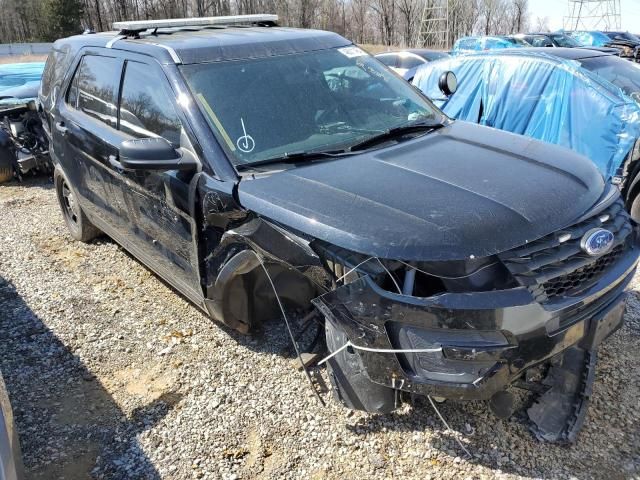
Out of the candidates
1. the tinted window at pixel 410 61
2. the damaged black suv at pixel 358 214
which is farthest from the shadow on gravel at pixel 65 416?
the tinted window at pixel 410 61

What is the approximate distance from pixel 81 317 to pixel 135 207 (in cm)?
102

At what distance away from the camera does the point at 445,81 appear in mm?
4293

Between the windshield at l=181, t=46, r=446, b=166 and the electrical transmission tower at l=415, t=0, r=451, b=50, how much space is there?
145ft

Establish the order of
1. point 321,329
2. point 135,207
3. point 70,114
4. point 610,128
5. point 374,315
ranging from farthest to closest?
1. point 610,128
2. point 70,114
3. point 135,207
4. point 321,329
5. point 374,315

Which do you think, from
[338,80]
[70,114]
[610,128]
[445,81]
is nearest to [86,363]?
[70,114]

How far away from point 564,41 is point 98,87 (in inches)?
823

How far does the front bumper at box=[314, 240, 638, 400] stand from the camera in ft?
7.14

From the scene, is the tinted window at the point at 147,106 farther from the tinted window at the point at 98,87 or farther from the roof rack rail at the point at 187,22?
the roof rack rail at the point at 187,22

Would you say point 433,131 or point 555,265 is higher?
point 433,131

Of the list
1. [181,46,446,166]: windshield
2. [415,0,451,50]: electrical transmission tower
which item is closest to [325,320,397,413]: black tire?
[181,46,446,166]: windshield

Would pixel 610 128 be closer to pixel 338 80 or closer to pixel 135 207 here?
pixel 338 80

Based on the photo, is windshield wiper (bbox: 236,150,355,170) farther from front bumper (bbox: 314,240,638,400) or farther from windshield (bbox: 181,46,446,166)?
front bumper (bbox: 314,240,638,400)

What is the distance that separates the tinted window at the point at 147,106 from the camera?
3.23 metres

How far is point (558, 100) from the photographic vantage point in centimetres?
580
